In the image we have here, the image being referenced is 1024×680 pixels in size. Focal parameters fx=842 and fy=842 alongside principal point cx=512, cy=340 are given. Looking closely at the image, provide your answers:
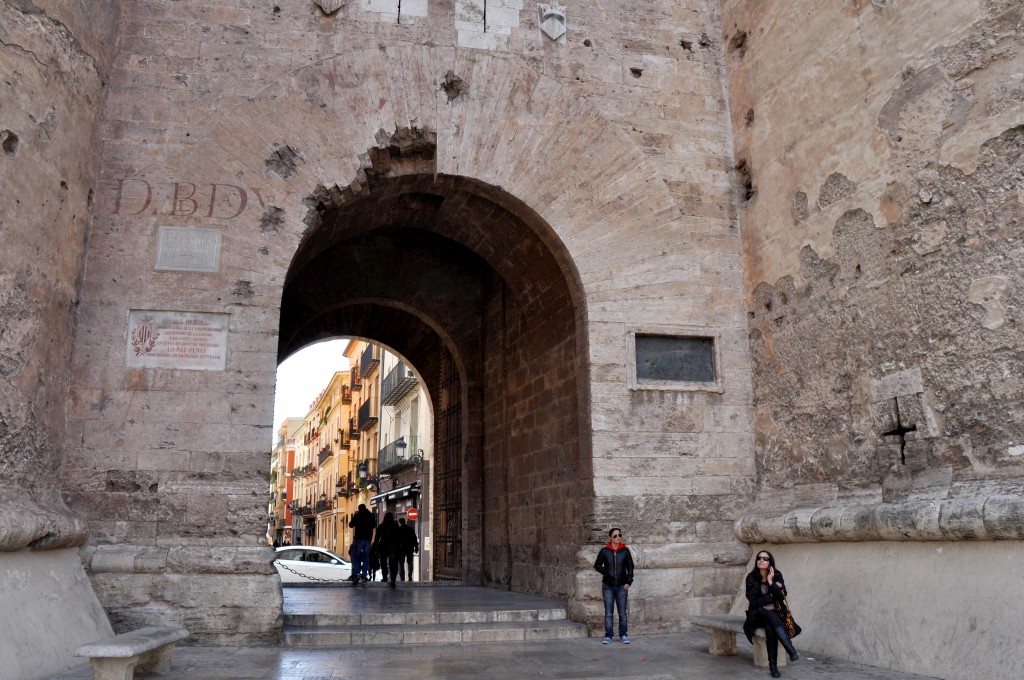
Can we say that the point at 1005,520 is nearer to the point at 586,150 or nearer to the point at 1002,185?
the point at 1002,185

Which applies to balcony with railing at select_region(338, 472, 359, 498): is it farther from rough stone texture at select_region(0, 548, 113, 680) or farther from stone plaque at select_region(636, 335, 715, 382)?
rough stone texture at select_region(0, 548, 113, 680)

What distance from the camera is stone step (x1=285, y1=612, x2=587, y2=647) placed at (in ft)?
20.5

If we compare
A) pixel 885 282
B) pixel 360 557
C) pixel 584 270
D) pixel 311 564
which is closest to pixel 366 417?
pixel 311 564

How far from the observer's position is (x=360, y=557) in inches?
453

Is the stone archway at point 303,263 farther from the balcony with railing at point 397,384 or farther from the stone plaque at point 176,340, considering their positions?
the balcony with railing at point 397,384

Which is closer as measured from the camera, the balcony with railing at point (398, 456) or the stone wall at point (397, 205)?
the stone wall at point (397, 205)

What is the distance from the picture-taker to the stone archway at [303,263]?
20.2ft

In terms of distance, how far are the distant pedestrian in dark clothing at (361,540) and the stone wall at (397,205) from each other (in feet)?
12.1

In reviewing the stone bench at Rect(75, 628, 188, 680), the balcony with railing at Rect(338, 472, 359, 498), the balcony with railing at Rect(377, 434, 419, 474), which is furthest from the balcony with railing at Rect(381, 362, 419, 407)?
the stone bench at Rect(75, 628, 188, 680)

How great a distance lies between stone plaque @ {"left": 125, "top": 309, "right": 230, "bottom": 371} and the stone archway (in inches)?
2.5

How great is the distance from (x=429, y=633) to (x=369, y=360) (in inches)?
1093

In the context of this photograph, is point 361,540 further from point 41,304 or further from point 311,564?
point 41,304

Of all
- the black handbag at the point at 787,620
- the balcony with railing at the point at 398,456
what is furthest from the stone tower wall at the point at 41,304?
the balcony with railing at the point at 398,456

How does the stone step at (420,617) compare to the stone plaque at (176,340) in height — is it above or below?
below
